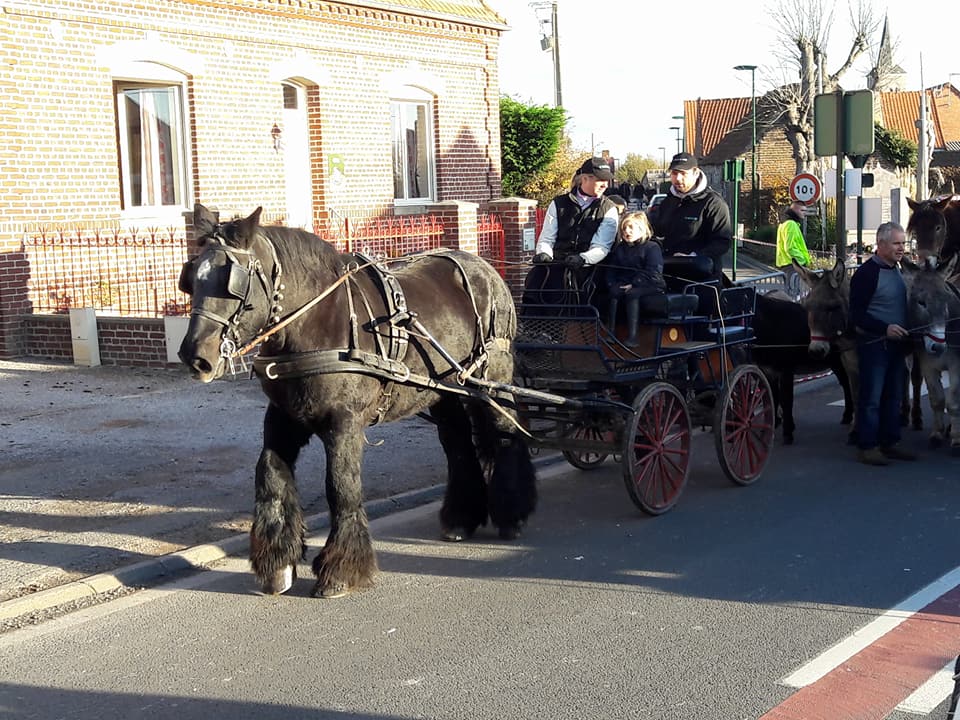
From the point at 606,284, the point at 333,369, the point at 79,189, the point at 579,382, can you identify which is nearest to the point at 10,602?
the point at 333,369

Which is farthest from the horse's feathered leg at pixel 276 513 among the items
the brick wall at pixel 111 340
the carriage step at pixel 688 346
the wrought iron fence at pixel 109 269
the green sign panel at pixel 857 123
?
the green sign panel at pixel 857 123

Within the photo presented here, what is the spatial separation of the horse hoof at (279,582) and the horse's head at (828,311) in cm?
533

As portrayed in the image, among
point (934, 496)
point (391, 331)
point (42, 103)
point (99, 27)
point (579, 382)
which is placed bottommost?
point (934, 496)

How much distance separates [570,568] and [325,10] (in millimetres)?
13984

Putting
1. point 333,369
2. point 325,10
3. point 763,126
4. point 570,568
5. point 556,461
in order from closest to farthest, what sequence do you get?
1. point 333,369
2. point 570,568
3. point 556,461
4. point 325,10
5. point 763,126

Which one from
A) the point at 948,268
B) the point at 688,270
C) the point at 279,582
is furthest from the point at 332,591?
the point at 948,268

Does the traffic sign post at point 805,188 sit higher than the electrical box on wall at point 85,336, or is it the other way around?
the traffic sign post at point 805,188

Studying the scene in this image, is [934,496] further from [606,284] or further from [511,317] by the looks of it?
[511,317]

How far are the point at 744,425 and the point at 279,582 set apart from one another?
3.97 m

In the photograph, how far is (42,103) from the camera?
1484 cm

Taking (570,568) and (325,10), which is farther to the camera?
(325,10)

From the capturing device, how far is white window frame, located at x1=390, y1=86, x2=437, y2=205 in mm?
20969

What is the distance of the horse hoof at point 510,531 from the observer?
7633 millimetres

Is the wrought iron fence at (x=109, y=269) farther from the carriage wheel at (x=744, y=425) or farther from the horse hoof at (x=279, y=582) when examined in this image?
the horse hoof at (x=279, y=582)
